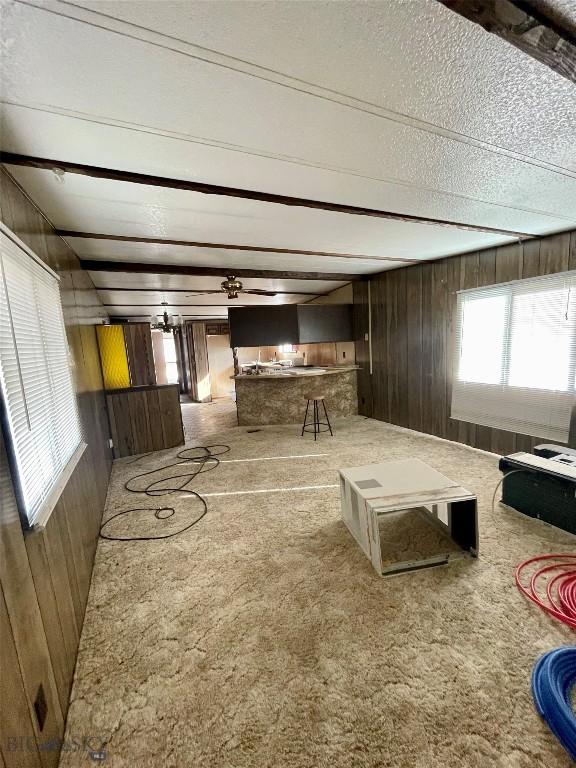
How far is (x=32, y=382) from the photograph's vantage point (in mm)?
1338

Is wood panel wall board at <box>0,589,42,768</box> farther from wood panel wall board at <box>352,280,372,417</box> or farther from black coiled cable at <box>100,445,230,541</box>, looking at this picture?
wood panel wall board at <box>352,280,372,417</box>

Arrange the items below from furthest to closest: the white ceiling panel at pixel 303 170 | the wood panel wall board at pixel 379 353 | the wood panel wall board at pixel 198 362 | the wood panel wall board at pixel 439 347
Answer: the wood panel wall board at pixel 198 362
the wood panel wall board at pixel 379 353
the wood panel wall board at pixel 439 347
the white ceiling panel at pixel 303 170

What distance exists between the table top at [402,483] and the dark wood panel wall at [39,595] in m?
1.59

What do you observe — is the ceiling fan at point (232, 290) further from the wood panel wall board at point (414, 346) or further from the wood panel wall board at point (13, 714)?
the wood panel wall board at point (13, 714)

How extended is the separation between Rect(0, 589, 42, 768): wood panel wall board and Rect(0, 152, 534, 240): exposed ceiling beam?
5.92 feet

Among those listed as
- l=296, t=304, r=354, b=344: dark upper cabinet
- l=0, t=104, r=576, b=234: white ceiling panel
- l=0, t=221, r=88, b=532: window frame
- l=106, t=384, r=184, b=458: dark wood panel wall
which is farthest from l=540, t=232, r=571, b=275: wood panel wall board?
l=106, t=384, r=184, b=458: dark wood panel wall

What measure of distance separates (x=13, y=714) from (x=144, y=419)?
3.74 m

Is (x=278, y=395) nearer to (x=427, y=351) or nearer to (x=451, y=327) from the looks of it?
(x=427, y=351)

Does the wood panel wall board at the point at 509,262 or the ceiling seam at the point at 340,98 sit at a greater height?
the ceiling seam at the point at 340,98

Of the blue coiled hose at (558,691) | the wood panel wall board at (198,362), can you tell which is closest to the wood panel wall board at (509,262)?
the blue coiled hose at (558,691)

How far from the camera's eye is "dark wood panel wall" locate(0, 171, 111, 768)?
864mm

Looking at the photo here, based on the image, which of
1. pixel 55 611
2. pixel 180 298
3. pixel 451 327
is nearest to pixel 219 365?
pixel 180 298

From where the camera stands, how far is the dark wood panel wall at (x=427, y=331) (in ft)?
10.7

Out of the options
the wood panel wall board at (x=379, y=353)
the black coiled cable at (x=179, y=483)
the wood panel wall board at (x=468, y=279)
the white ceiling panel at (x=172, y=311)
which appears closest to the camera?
the black coiled cable at (x=179, y=483)
